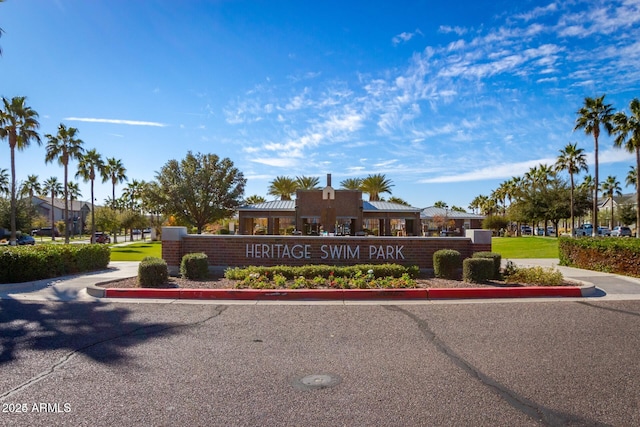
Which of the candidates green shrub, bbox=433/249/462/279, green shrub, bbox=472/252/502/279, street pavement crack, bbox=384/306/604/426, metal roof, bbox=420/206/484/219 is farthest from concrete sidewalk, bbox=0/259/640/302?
metal roof, bbox=420/206/484/219

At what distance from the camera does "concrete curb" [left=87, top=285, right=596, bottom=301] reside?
9.34 m

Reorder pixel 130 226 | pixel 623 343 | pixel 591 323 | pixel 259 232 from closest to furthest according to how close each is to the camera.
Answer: pixel 623 343 < pixel 591 323 < pixel 259 232 < pixel 130 226

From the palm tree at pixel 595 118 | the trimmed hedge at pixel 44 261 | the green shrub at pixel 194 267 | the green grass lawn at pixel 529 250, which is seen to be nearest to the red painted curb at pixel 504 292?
the green shrub at pixel 194 267

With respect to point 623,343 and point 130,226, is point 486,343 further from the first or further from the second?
point 130,226

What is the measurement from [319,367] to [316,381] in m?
0.42

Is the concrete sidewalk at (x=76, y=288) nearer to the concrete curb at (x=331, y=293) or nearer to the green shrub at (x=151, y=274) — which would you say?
the concrete curb at (x=331, y=293)

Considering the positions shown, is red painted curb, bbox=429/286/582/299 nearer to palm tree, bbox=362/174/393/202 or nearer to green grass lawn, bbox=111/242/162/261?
green grass lawn, bbox=111/242/162/261

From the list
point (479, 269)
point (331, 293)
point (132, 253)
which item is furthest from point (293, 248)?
point (132, 253)

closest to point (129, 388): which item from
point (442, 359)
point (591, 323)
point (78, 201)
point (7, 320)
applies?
point (442, 359)

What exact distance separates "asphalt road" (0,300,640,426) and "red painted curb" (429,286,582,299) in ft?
5.00

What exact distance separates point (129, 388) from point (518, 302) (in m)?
7.69

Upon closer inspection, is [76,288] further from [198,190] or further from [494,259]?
[198,190]

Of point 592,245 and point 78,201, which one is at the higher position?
point 78,201

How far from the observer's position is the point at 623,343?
19.5 ft
